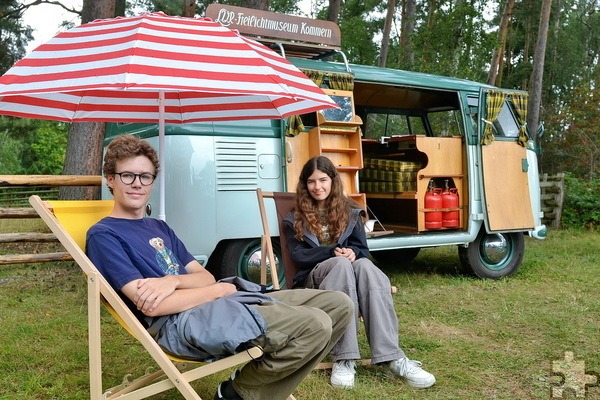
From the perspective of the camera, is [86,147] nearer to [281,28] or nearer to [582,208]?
[281,28]

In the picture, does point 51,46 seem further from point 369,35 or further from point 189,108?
point 369,35

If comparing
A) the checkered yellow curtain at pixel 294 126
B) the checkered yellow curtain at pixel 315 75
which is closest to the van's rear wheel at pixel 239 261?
the checkered yellow curtain at pixel 294 126

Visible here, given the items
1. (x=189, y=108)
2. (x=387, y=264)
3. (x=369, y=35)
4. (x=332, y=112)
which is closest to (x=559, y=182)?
(x=387, y=264)

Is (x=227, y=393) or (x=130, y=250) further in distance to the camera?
(x=227, y=393)

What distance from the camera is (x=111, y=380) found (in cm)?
341

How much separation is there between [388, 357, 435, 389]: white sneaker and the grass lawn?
4cm

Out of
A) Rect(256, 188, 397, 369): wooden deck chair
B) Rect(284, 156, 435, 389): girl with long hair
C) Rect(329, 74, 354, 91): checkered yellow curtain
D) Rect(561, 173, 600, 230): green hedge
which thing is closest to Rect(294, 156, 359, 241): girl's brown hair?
Rect(284, 156, 435, 389): girl with long hair

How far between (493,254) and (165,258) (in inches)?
188

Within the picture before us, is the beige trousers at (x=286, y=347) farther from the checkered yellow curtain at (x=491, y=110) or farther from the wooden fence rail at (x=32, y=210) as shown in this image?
the checkered yellow curtain at (x=491, y=110)

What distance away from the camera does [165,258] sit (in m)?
2.74

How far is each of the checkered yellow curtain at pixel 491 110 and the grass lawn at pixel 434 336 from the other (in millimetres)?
1518

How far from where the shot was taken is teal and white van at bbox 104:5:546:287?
480 centimetres

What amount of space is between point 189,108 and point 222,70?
142 centimetres

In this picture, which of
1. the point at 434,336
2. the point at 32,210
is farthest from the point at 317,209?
the point at 32,210
